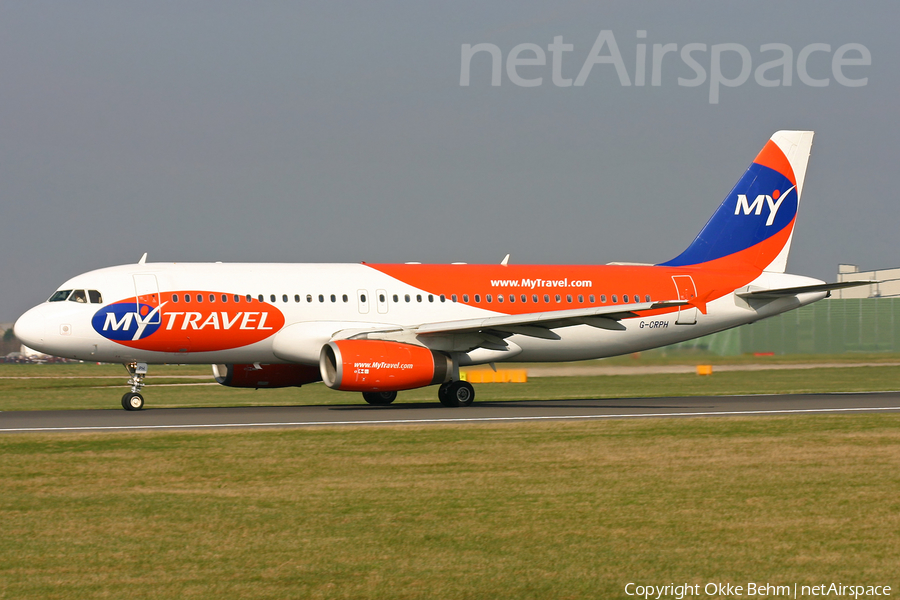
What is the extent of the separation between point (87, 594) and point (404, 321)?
71.4 feet

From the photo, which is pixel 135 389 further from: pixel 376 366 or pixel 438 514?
pixel 438 514

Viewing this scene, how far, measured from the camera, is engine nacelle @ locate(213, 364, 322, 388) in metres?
31.1

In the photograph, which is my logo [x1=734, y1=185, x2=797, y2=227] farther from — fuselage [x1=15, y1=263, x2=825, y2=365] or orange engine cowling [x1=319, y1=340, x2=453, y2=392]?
orange engine cowling [x1=319, y1=340, x2=453, y2=392]

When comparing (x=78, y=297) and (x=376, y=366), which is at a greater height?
(x=78, y=297)

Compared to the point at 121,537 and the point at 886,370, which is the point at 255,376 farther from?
the point at 886,370

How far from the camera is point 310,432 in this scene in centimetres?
2072

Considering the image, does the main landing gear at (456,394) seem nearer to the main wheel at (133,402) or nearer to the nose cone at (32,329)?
the main wheel at (133,402)

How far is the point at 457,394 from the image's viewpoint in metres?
29.7

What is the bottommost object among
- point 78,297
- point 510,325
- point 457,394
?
point 457,394

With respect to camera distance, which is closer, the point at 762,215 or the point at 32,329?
the point at 32,329

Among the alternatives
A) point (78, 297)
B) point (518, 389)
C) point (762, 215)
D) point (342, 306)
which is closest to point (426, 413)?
point (342, 306)

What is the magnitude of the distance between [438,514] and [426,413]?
14.0 meters

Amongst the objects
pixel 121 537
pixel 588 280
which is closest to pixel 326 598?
pixel 121 537

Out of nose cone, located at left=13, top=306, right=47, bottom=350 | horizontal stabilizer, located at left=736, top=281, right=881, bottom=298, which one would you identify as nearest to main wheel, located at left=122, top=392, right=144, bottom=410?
nose cone, located at left=13, top=306, right=47, bottom=350
